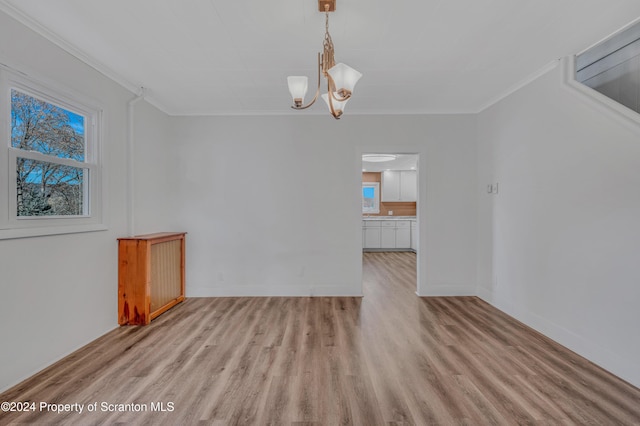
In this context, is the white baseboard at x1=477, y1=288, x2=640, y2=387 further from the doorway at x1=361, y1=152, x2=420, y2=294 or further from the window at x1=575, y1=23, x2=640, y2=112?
the doorway at x1=361, y1=152, x2=420, y2=294

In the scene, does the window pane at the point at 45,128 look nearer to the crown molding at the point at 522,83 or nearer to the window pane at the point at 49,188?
the window pane at the point at 49,188

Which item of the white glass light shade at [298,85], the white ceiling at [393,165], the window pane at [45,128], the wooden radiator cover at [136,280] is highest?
the white ceiling at [393,165]

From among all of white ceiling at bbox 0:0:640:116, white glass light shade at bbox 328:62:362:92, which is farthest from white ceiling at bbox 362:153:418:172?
white glass light shade at bbox 328:62:362:92

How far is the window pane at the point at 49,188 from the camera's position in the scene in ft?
7.02

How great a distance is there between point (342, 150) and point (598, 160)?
266 cm

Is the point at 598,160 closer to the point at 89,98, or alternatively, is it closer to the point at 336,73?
the point at 336,73

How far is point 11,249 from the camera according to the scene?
1.98m

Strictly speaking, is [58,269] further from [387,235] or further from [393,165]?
[393,165]

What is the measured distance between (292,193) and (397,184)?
5236 millimetres

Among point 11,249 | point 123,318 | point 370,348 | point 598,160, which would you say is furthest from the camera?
point 123,318

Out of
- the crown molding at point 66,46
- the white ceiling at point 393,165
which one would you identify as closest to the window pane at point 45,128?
the crown molding at point 66,46

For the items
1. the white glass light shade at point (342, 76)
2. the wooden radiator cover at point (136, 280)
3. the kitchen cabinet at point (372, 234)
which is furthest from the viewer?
the kitchen cabinet at point (372, 234)

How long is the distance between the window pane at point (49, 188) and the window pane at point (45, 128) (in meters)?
0.13

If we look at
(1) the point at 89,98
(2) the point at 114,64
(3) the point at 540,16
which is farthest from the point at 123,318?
(3) the point at 540,16
